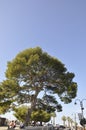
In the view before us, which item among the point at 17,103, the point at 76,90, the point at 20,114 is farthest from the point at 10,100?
the point at 20,114

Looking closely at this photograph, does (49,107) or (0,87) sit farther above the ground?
(0,87)

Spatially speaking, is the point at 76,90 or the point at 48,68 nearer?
the point at 48,68

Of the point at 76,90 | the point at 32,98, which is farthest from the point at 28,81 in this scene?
the point at 76,90

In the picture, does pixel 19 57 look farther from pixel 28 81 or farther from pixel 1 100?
pixel 1 100

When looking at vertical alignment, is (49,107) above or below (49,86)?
below

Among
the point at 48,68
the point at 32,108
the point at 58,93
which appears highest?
the point at 48,68

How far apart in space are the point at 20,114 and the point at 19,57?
1824cm

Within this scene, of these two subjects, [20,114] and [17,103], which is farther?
[20,114]

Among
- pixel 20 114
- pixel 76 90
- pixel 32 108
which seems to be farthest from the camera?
pixel 20 114

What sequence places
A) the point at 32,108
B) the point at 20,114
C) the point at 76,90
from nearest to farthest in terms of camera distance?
the point at 32,108 → the point at 76,90 → the point at 20,114

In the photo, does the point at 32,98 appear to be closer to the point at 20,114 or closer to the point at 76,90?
the point at 76,90

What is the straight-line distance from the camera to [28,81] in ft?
104

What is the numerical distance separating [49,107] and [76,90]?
497 centimetres

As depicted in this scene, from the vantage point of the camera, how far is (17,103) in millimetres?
31969
